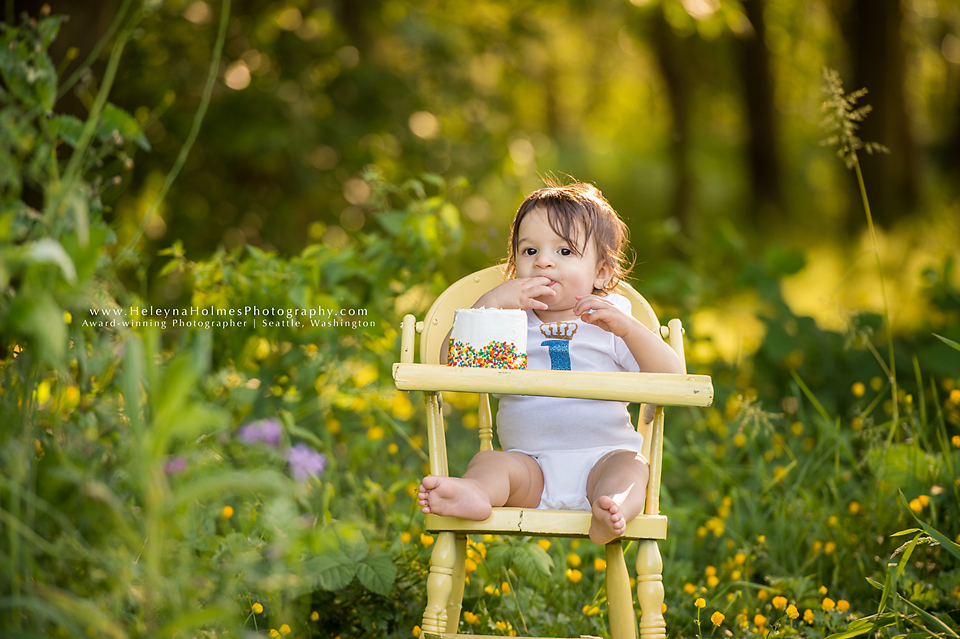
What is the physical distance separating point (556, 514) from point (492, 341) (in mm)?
413

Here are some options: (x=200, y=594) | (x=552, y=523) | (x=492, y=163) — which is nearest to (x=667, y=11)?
(x=492, y=163)

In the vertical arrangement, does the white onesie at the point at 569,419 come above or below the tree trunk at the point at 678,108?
below

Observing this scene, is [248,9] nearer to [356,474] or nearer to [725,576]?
[356,474]

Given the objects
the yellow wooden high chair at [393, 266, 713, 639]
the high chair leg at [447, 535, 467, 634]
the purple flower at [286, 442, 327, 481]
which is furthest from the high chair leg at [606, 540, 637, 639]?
the purple flower at [286, 442, 327, 481]

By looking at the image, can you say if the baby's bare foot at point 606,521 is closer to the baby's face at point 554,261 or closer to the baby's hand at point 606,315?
the baby's hand at point 606,315

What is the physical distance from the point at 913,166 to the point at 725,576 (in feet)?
24.0

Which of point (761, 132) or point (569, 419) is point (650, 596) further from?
point (761, 132)

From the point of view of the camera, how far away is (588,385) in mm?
1580

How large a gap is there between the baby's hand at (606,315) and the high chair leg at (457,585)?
2.07ft

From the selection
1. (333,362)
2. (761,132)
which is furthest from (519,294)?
(761,132)

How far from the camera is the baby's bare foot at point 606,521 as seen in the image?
1.57m

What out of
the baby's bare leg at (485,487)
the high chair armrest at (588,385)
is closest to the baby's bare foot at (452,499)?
the baby's bare leg at (485,487)

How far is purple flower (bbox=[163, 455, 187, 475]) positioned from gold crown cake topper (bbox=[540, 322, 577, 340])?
930 mm

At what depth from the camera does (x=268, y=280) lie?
2.43 meters
